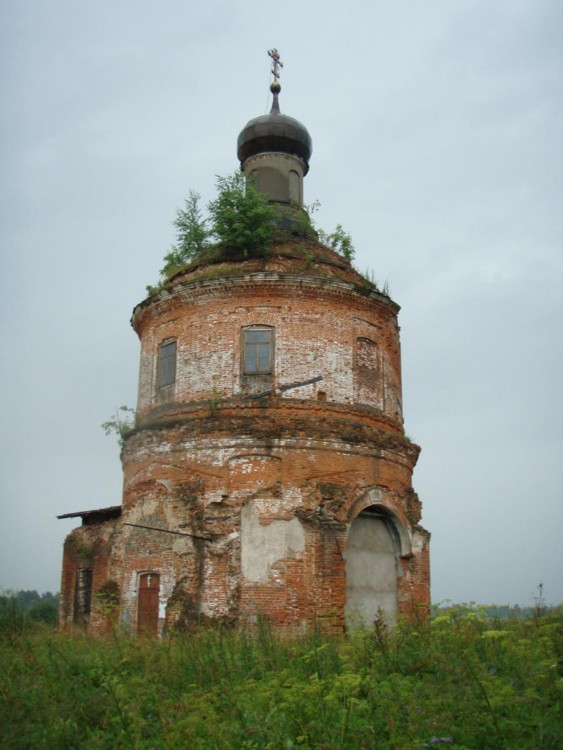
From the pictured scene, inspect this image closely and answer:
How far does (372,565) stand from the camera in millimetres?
15266

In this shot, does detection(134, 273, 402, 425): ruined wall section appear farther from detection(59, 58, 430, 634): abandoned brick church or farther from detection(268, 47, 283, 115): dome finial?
detection(268, 47, 283, 115): dome finial

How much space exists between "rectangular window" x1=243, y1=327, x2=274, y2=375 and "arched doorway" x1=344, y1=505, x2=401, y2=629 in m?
3.64

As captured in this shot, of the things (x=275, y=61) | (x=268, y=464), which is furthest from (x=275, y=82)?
(x=268, y=464)

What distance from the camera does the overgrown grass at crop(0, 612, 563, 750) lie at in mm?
6387

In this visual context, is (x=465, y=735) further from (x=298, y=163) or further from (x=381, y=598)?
(x=298, y=163)

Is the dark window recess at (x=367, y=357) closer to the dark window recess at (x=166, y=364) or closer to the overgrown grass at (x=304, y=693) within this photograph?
the dark window recess at (x=166, y=364)

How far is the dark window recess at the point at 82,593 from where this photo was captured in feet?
57.5

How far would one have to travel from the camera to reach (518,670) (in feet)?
24.3

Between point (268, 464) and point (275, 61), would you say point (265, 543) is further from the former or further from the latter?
point (275, 61)

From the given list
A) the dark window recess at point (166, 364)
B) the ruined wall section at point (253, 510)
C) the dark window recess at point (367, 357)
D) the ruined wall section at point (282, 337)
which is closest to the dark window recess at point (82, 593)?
the ruined wall section at point (253, 510)

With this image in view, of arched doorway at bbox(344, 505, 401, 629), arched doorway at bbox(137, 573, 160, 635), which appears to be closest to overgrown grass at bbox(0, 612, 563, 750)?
arched doorway at bbox(344, 505, 401, 629)

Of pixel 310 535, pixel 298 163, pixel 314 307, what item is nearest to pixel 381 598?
pixel 310 535

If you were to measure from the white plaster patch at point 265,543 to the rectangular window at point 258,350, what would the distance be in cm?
302

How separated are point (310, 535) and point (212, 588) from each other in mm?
2084
